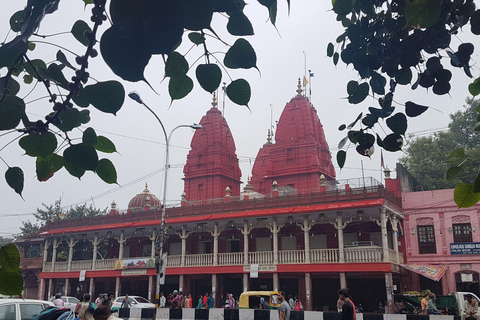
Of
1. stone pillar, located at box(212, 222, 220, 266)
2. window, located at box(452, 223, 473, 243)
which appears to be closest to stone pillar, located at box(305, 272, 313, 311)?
stone pillar, located at box(212, 222, 220, 266)

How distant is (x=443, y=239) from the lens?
2258cm

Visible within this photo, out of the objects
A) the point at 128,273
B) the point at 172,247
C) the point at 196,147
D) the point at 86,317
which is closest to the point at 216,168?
the point at 196,147

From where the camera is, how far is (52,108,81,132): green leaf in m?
1.71

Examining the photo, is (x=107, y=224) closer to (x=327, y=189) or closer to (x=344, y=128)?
(x=327, y=189)

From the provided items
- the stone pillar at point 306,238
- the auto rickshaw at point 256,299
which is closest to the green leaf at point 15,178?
the auto rickshaw at point 256,299

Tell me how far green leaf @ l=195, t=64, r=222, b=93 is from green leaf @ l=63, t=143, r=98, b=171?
478 millimetres

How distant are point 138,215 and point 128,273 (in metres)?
3.83

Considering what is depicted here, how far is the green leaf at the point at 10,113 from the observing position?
4.61ft

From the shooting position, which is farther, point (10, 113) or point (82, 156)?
point (82, 156)

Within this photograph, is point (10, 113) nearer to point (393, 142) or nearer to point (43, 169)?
point (43, 169)

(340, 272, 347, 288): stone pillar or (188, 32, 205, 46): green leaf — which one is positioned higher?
(188, 32, 205, 46): green leaf

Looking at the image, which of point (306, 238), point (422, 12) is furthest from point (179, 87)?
point (306, 238)

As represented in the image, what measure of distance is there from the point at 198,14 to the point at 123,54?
0.85 ft

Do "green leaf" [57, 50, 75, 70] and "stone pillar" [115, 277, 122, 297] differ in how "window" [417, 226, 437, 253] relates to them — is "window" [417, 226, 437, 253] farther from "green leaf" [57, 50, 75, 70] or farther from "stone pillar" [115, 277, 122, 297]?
"green leaf" [57, 50, 75, 70]
